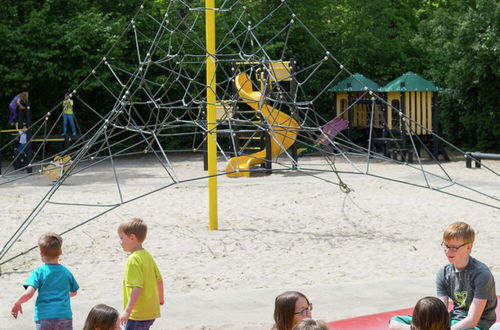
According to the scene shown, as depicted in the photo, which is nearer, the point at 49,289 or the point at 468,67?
the point at 49,289

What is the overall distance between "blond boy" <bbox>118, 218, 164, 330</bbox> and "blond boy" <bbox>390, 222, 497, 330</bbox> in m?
1.37

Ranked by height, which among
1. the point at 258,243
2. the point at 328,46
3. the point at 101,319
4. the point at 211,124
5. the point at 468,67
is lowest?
the point at 258,243

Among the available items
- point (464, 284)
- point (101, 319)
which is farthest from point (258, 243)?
point (101, 319)

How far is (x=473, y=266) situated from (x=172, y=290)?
3356 millimetres

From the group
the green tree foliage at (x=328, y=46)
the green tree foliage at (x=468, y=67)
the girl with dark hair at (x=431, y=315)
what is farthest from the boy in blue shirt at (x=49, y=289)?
the green tree foliage at (x=468, y=67)

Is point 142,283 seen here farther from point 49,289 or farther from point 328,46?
point 328,46

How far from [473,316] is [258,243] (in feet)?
16.5

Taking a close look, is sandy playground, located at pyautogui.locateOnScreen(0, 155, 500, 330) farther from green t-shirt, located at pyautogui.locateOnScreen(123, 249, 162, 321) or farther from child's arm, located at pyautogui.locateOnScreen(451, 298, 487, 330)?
child's arm, located at pyautogui.locateOnScreen(451, 298, 487, 330)

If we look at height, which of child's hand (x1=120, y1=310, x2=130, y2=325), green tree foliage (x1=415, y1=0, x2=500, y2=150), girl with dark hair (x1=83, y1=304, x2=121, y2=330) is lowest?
child's hand (x1=120, y1=310, x2=130, y2=325)

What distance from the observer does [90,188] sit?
539 inches

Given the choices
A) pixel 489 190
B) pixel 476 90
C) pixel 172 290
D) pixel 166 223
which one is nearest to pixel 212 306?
pixel 172 290

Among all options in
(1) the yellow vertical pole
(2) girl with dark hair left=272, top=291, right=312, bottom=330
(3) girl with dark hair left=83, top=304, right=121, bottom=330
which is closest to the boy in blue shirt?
(3) girl with dark hair left=83, top=304, right=121, bottom=330

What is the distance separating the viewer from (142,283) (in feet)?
14.8

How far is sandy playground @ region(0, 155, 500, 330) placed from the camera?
634 centimetres
